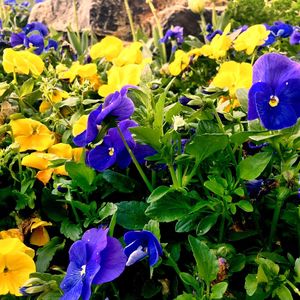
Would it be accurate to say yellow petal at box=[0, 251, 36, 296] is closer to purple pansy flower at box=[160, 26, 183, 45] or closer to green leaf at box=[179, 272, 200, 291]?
green leaf at box=[179, 272, 200, 291]

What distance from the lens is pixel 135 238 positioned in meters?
0.95

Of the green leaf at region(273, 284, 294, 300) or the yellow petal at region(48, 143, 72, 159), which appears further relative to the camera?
the yellow petal at region(48, 143, 72, 159)

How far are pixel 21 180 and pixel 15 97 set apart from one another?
30cm

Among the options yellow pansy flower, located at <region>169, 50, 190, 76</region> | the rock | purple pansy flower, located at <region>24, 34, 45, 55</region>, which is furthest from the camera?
the rock

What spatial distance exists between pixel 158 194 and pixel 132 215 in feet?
0.37

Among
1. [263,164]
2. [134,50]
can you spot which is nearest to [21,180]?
[263,164]

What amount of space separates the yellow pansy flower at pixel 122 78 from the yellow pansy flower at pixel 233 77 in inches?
8.1

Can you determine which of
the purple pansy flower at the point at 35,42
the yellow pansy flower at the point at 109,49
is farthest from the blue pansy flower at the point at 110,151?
the purple pansy flower at the point at 35,42

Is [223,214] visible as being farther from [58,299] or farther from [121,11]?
[121,11]

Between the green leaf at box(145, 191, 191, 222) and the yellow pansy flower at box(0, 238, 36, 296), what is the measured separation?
27cm

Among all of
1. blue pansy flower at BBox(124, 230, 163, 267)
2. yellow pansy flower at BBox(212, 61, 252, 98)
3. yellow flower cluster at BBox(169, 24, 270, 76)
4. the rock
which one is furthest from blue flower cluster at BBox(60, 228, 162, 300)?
the rock

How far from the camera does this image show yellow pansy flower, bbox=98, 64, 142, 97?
1390 millimetres

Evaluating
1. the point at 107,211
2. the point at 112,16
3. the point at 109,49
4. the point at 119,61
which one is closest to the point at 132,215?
the point at 107,211

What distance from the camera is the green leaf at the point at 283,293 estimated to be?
36.8 inches
